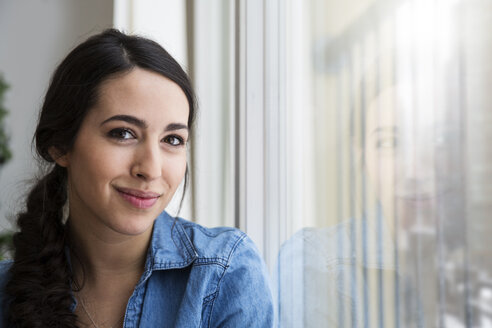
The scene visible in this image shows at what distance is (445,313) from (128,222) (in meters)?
0.61

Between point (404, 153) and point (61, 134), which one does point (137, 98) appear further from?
point (404, 153)

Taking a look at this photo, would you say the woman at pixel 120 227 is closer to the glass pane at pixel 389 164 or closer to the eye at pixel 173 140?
the eye at pixel 173 140

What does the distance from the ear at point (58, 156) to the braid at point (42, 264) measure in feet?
0.30

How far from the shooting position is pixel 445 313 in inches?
25.3

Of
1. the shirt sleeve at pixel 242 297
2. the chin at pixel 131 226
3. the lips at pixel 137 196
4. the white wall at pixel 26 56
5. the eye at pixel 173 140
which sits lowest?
the shirt sleeve at pixel 242 297

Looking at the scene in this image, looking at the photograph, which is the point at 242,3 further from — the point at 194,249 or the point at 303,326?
the point at 303,326

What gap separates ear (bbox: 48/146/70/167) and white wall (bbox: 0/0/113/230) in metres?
1.37

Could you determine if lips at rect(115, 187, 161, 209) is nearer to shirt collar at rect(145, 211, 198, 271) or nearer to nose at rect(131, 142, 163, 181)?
nose at rect(131, 142, 163, 181)

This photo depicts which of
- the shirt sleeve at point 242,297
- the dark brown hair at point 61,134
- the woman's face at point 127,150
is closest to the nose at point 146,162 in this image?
the woman's face at point 127,150

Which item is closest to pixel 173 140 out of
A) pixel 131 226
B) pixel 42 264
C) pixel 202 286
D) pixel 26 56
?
pixel 131 226

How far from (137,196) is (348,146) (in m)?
0.43

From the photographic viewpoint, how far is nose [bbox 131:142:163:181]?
899 mm

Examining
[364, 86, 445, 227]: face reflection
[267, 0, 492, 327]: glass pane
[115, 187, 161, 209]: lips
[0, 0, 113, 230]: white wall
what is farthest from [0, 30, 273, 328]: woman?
[0, 0, 113, 230]: white wall

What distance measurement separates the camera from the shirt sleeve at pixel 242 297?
94 centimetres
